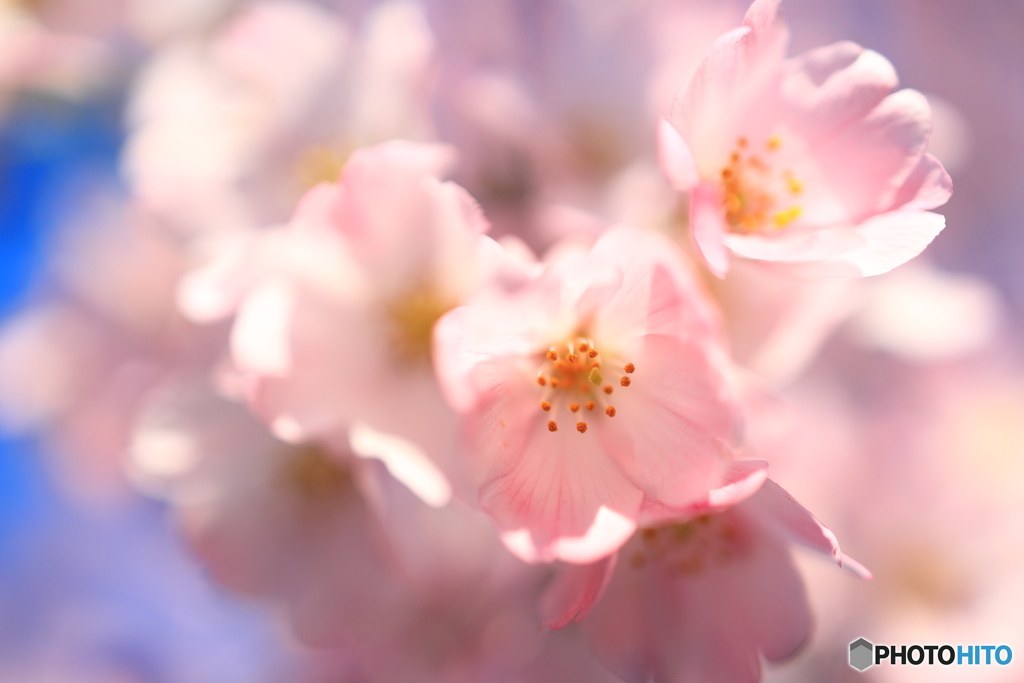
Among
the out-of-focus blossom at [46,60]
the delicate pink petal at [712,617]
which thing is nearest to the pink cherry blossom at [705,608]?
the delicate pink petal at [712,617]

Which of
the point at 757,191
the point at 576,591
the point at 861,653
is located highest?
the point at 757,191

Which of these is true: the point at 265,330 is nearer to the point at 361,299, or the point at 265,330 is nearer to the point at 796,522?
the point at 361,299

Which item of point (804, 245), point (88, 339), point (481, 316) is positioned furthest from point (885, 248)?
point (88, 339)

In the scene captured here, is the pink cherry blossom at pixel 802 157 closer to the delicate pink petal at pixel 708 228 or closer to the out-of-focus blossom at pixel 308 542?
the delicate pink petal at pixel 708 228

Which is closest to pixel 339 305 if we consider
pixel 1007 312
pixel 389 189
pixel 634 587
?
pixel 389 189

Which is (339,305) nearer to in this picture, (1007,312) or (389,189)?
(389,189)

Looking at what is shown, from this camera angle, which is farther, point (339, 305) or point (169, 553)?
point (169, 553)

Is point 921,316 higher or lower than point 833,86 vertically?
lower
